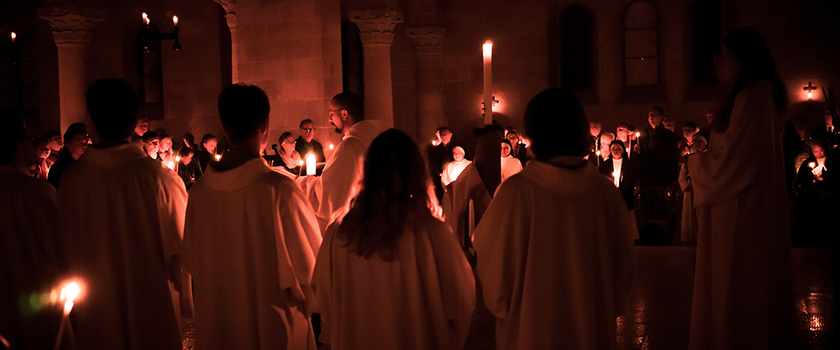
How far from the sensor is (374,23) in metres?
10.1

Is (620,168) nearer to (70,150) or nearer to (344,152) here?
(344,152)

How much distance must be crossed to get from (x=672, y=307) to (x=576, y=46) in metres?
12.3

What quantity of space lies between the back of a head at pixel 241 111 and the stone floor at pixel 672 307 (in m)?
2.22

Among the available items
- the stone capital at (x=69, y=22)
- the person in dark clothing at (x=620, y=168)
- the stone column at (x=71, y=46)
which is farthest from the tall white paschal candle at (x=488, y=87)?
the stone capital at (x=69, y=22)

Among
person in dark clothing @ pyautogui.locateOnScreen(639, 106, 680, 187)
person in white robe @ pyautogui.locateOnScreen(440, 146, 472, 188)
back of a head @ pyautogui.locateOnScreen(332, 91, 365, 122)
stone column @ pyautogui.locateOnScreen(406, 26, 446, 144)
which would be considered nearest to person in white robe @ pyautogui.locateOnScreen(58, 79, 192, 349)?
back of a head @ pyautogui.locateOnScreen(332, 91, 365, 122)

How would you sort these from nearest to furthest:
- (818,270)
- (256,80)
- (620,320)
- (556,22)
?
1. (620,320)
2. (818,270)
3. (256,80)
4. (556,22)

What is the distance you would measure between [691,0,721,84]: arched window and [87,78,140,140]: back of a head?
48.0 feet

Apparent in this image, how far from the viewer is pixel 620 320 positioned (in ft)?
16.2

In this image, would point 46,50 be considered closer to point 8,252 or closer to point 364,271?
point 8,252

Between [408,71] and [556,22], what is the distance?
4.09 m

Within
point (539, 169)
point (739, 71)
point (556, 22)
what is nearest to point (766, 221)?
point (739, 71)

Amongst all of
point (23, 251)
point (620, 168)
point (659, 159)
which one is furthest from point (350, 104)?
A: point (659, 159)

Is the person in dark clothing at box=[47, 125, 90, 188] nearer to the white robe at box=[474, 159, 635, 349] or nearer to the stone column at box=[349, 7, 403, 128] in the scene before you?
the white robe at box=[474, 159, 635, 349]

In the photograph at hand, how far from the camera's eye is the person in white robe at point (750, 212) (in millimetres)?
3553
